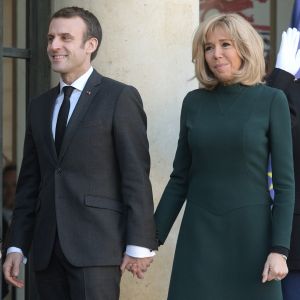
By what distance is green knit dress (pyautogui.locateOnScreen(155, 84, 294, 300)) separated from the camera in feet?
14.4

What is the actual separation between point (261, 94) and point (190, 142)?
386 millimetres

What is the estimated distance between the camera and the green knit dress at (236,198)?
4.39 metres

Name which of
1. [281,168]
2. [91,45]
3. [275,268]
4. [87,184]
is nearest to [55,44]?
[91,45]

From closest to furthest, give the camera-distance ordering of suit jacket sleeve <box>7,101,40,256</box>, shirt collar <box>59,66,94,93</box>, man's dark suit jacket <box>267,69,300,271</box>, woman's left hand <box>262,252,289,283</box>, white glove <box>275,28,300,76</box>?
woman's left hand <box>262,252,289,283</box> < shirt collar <box>59,66,94,93</box> < suit jacket sleeve <box>7,101,40,256</box> < man's dark suit jacket <box>267,69,300,271</box> < white glove <box>275,28,300,76</box>

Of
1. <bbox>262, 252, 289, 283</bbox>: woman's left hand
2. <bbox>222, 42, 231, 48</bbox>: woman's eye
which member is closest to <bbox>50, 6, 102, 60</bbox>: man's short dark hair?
<bbox>222, 42, 231, 48</bbox>: woman's eye

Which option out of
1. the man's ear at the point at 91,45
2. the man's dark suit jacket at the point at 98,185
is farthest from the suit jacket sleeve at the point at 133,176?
the man's ear at the point at 91,45

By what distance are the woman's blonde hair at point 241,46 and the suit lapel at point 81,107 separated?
1.61ft

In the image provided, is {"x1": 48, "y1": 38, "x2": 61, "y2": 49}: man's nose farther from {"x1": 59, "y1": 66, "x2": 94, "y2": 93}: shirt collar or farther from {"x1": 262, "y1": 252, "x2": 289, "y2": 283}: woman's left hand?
{"x1": 262, "y1": 252, "x2": 289, "y2": 283}: woman's left hand

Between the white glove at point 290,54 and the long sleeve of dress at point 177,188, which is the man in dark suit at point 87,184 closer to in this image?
the long sleeve of dress at point 177,188

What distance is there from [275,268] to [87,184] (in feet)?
2.95

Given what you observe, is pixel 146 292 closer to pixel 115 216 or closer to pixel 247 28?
pixel 115 216

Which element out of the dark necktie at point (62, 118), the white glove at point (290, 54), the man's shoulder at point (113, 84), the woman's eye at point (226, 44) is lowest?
the dark necktie at point (62, 118)

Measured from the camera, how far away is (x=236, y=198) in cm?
442

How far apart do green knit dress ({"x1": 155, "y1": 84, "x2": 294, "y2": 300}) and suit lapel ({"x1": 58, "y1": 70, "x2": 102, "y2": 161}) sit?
1.58ft
